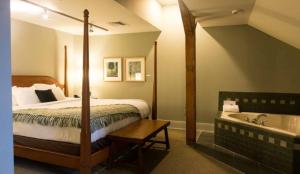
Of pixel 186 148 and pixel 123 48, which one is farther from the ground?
pixel 123 48

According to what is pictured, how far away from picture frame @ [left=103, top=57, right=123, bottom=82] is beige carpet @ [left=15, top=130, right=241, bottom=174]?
2.53m

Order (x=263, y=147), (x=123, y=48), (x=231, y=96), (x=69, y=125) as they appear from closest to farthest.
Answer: (x=69, y=125) → (x=263, y=147) → (x=231, y=96) → (x=123, y=48)

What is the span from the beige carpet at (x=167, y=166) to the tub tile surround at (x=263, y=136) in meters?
0.39

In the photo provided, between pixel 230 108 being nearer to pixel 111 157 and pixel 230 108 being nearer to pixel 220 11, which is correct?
pixel 220 11

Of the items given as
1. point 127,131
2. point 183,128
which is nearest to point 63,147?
point 127,131

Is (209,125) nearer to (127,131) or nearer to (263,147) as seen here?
(263,147)

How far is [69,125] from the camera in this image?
2.69 m

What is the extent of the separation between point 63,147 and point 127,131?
0.86 metres

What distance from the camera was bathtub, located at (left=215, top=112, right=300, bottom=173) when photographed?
8.50 ft

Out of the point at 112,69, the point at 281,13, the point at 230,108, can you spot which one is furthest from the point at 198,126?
the point at 281,13

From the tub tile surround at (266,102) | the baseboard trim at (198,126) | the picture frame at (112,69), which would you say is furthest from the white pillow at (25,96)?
the tub tile surround at (266,102)

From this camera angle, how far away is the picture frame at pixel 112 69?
5781 mm

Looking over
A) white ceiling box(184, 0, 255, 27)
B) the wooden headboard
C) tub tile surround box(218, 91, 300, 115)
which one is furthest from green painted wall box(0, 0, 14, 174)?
tub tile surround box(218, 91, 300, 115)

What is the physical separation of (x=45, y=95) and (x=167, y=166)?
8.16ft
